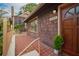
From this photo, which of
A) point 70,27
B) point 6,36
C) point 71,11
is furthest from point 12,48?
point 71,11

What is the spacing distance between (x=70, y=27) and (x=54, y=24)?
0.31m

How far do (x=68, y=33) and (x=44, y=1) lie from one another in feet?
2.53

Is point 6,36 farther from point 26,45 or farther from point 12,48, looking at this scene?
point 26,45

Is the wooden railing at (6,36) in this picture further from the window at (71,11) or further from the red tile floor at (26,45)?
the window at (71,11)

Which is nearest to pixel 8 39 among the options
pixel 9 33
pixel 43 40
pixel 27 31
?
pixel 9 33

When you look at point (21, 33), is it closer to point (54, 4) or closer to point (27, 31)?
point (27, 31)

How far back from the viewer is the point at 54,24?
3.09 metres

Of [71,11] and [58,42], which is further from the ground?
[71,11]

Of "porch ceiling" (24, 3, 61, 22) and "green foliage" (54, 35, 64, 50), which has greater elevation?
"porch ceiling" (24, 3, 61, 22)

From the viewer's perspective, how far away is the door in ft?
9.65

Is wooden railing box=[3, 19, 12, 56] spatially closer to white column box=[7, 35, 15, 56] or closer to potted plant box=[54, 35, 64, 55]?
white column box=[7, 35, 15, 56]

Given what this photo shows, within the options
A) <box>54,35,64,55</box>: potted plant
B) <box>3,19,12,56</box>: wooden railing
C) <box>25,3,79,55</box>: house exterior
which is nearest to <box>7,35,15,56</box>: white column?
<box>3,19,12,56</box>: wooden railing

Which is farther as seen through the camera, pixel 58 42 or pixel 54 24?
pixel 54 24

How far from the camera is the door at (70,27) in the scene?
294 cm
